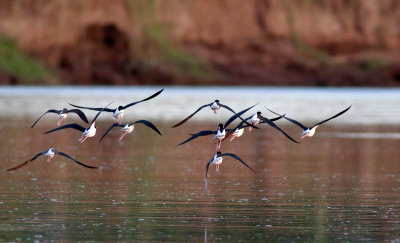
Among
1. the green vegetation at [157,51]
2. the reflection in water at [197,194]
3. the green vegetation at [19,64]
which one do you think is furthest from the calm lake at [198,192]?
the green vegetation at [157,51]

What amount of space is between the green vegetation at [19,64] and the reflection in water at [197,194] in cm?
10018

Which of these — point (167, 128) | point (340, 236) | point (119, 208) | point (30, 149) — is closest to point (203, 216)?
point (119, 208)

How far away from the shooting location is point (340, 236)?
15188 mm

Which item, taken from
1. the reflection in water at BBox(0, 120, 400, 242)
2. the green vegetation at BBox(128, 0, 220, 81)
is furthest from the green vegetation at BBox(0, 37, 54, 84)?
the reflection in water at BBox(0, 120, 400, 242)

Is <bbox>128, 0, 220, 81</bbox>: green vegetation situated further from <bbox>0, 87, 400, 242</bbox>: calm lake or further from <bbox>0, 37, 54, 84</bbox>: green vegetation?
<bbox>0, 87, 400, 242</bbox>: calm lake

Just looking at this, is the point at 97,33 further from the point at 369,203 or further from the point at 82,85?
the point at 369,203

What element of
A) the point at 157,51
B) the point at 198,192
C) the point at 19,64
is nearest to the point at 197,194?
the point at 198,192

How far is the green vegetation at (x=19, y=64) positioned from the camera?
132 metres

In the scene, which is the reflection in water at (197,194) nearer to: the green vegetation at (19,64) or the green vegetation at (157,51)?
the green vegetation at (19,64)

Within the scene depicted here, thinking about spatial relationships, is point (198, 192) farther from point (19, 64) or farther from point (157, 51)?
point (157, 51)

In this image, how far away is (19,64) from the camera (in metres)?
132

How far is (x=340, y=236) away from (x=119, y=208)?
4233mm

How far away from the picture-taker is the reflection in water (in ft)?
51.2

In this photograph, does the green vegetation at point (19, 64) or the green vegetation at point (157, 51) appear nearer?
the green vegetation at point (19, 64)
